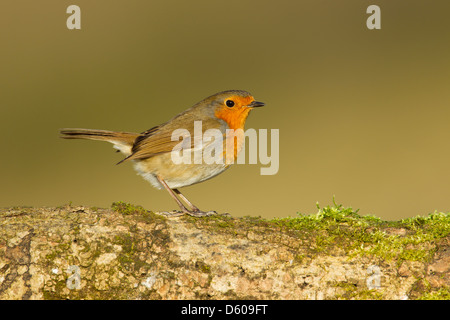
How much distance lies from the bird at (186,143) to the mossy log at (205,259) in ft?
3.86

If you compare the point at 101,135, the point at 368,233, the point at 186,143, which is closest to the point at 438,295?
the point at 368,233

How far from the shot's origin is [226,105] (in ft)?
16.3

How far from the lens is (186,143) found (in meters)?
4.62

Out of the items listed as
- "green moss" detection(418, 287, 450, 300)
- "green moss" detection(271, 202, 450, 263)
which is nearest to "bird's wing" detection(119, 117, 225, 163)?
"green moss" detection(271, 202, 450, 263)

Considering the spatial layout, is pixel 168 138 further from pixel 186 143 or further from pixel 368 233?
pixel 368 233

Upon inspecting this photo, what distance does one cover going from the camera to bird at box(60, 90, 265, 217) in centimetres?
454

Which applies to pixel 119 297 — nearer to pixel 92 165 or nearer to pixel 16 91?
pixel 92 165

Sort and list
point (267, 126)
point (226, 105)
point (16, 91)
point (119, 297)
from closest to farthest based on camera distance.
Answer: point (119, 297)
point (226, 105)
point (267, 126)
point (16, 91)

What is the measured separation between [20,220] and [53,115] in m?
8.85

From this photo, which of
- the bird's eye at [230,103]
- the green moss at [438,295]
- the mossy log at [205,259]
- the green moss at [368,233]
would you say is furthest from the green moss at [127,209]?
the bird's eye at [230,103]

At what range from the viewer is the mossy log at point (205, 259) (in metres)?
2.92

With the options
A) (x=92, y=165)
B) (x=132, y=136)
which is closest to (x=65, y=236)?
(x=132, y=136)

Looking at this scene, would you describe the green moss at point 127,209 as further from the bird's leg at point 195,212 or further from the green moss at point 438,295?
the green moss at point 438,295

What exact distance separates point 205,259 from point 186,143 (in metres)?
1.76
